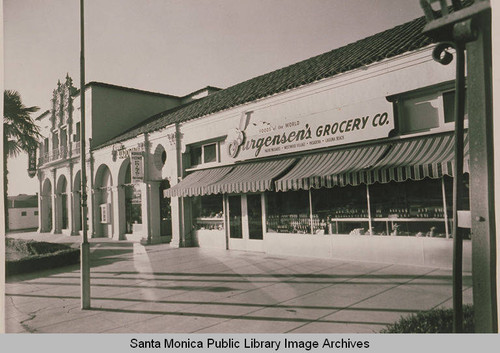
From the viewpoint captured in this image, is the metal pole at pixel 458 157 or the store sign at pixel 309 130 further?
the store sign at pixel 309 130

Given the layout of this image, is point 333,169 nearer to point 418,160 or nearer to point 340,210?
Result: point 340,210

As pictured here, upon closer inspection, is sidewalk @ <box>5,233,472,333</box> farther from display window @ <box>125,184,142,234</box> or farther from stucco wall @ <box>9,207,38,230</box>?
stucco wall @ <box>9,207,38,230</box>

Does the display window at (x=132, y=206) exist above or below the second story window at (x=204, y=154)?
below

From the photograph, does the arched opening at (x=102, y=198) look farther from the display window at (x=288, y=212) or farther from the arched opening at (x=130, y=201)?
the display window at (x=288, y=212)

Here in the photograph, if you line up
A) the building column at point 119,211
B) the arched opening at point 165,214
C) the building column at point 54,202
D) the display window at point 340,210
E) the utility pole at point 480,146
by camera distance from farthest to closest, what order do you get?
the building column at point 54,202 < the building column at point 119,211 < the arched opening at point 165,214 < the display window at point 340,210 < the utility pole at point 480,146

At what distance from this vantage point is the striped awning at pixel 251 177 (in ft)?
37.7

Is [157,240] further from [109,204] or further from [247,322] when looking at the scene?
[247,322]

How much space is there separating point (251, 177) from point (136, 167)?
8008 mm

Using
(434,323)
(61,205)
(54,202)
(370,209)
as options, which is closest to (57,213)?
(61,205)

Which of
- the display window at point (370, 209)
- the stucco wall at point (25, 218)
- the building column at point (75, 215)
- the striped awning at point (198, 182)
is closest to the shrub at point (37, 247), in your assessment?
the striped awning at point (198, 182)

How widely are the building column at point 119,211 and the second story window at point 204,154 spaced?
686cm

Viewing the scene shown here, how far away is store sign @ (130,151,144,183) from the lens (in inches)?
698

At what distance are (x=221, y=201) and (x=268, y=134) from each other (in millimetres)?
3970
